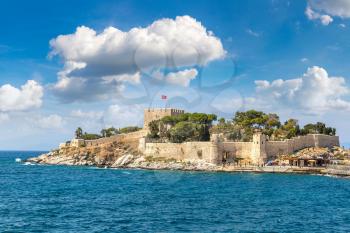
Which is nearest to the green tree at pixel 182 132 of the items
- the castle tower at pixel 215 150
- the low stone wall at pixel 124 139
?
the castle tower at pixel 215 150

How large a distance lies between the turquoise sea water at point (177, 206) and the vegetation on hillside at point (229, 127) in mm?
24717

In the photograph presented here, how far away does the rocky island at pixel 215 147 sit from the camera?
65438 millimetres

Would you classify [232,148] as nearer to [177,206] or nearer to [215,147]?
[215,147]

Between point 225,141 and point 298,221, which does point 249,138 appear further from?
point 298,221

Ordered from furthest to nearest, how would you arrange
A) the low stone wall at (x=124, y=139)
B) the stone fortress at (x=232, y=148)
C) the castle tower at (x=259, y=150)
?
the low stone wall at (x=124, y=139), the stone fortress at (x=232, y=148), the castle tower at (x=259, y=150)

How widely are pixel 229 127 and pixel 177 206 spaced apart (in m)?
46.1

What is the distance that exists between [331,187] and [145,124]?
50.6 metres

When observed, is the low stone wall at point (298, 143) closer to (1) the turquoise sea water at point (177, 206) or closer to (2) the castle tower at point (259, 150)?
(2) the castle tower at point (259, 150)

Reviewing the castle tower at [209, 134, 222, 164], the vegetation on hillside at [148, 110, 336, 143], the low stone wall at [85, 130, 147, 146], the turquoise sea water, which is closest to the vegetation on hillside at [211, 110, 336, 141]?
the vegetation on hillside at [148, 110, 336, 143]

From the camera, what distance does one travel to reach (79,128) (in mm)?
102875

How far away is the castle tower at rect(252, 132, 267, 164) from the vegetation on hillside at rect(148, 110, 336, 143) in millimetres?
6302

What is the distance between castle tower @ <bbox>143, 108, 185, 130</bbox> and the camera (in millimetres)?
90438

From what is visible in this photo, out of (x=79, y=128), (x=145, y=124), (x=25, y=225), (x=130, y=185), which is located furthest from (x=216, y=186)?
(x=79, y=128)

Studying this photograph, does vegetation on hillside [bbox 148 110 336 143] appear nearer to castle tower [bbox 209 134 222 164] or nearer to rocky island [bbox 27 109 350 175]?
rocky island [bbox 27 109 350 175]
